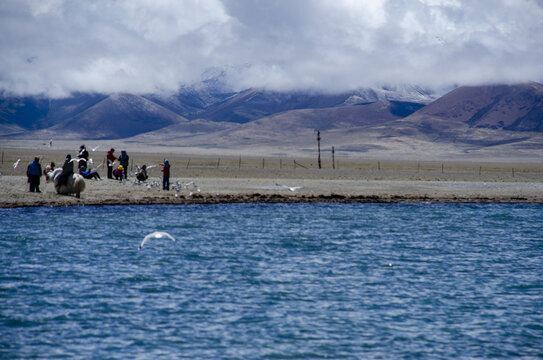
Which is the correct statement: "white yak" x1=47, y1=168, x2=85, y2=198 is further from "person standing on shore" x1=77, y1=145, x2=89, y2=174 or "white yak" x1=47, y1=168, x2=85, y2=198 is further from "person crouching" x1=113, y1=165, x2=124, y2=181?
"person crouching" x1=113, y1=165, x2=124, y2=181

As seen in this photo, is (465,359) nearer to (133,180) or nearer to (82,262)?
(82,262)

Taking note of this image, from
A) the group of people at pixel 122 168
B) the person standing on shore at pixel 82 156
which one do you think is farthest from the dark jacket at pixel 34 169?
the group of people at pixel 122 168

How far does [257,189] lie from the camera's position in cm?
4231

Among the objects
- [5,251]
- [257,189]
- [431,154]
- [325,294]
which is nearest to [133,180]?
[257,189]

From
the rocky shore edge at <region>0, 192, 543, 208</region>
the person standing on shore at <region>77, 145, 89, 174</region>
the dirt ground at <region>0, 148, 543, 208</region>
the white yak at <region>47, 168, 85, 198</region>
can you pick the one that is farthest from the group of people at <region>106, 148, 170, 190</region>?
the white yak at <region>47, 168, 85, 198</region>

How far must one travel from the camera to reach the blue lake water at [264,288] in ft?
43.9

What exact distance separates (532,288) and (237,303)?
7452 mm

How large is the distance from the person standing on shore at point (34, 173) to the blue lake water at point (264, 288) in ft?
8.92

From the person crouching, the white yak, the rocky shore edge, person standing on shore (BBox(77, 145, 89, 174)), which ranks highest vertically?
person standing on shore (BBox(77, 145, 89, 174))

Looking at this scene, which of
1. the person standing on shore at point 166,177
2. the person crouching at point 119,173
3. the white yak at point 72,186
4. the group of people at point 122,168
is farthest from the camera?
the person crouching at point 119,173

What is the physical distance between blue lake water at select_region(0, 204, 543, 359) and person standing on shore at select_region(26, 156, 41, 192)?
2718 millimetres

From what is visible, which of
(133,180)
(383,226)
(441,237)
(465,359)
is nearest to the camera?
(465,359)

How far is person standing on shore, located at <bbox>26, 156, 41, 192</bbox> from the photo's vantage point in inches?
1255

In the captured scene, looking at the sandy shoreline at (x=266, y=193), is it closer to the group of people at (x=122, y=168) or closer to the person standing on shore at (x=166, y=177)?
the person standing on shore at (x=166, y=177)
